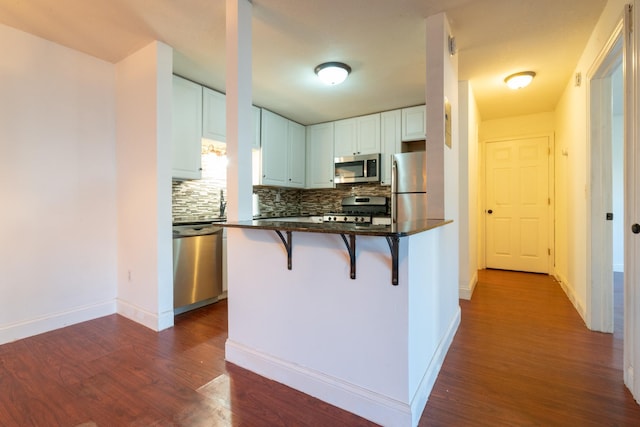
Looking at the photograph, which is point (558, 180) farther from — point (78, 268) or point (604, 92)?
point (78, 268)

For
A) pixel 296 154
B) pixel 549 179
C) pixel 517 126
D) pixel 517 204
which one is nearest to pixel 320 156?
pixel 296 154

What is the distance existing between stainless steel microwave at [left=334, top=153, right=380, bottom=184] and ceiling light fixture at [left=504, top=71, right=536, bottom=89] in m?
1.67

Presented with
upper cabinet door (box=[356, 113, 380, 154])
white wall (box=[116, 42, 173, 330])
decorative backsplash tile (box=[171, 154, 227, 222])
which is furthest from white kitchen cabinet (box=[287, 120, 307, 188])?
white wall (box=[116, 42, 173, 330])

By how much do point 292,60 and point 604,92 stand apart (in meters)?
2.64

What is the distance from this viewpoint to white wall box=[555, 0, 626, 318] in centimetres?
218

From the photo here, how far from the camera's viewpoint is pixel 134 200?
2.68 metres

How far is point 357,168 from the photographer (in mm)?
4270

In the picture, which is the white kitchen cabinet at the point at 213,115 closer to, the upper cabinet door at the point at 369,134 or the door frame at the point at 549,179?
the upper cabinet door at the point at 369,134

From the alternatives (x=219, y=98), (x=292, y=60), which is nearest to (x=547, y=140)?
(x=292, y=60)

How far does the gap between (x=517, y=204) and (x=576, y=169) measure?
183 centimetres

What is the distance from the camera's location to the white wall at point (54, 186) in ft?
7.55

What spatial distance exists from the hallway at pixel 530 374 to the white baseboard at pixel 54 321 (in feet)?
9.55

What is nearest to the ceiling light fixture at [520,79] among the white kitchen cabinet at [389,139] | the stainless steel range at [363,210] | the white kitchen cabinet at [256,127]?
the white kitchen cabinet at [389,139]

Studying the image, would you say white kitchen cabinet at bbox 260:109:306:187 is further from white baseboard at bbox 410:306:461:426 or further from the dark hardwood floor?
white baseboard at bbox 410:306:461:426
